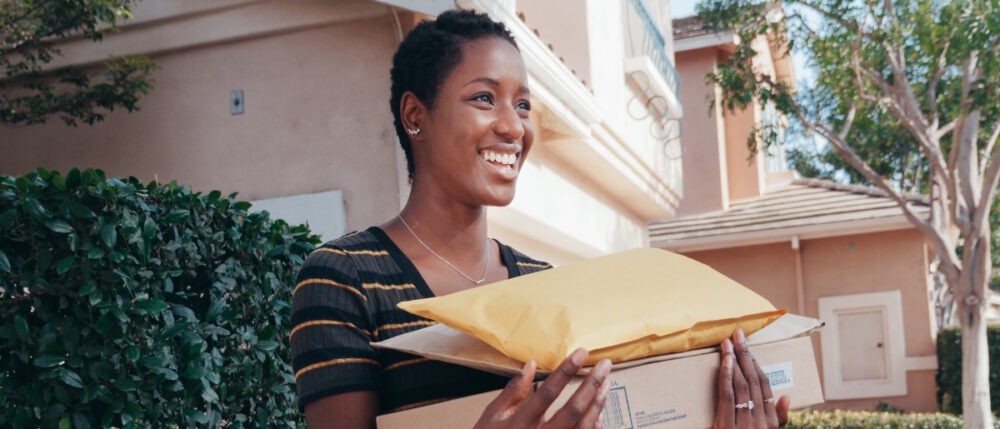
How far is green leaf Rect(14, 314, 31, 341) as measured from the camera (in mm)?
3041

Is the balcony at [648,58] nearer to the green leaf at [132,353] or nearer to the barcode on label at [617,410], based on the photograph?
the green leaf at [132,353]

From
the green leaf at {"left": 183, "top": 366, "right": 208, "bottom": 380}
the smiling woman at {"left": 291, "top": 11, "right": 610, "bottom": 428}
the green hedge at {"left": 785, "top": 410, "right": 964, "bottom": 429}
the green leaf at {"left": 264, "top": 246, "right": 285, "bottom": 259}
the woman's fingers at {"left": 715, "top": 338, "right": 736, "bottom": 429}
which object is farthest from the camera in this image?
the green hedge at {"left": 785, "top": 410, "right": 964, "bottom": 429}

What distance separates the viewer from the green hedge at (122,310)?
3127mm

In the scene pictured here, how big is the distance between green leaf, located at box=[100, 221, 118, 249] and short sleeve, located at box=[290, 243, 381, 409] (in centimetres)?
166

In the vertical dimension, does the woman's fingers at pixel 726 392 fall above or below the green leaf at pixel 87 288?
below

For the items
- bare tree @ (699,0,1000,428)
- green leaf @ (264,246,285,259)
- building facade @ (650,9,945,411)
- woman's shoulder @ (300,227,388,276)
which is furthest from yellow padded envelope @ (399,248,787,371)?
building facade @ (650,9,945,411)

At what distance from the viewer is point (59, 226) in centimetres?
317

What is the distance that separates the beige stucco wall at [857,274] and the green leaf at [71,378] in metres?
13.1

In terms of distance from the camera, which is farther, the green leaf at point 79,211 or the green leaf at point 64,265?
the green leaf at point 79,211

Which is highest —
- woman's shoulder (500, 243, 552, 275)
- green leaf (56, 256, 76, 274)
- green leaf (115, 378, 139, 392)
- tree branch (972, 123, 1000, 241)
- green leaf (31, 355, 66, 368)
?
tree branch (972, 123, 1000, 241)

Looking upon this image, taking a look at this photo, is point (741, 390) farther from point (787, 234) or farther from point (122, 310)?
point (787, 234)

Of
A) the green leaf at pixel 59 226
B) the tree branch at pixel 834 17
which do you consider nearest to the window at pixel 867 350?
the tree branch at pixel 834 17

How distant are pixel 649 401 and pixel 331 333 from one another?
1.67ft

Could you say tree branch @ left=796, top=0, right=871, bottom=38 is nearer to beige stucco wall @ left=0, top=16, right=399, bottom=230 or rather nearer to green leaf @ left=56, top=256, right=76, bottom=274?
beige stucco wall @ left=0, top=16, right=399, bottom=230
